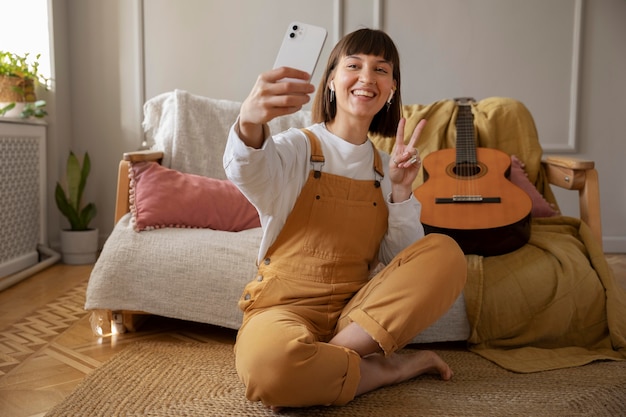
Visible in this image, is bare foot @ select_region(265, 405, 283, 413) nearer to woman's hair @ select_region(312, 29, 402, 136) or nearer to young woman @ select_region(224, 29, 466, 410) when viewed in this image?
young woman @ select_region(224, 29, 466, 410)

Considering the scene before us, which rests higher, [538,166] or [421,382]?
[538,166]

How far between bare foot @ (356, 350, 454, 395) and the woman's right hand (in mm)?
636

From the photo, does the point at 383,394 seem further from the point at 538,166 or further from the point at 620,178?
the point at 620,178

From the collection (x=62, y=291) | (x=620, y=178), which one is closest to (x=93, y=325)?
(x=62, y=291)

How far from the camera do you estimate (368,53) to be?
1.47 meters

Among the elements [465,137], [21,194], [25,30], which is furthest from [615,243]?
[25,30]

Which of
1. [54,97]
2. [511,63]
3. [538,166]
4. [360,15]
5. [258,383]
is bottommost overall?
[258,383]

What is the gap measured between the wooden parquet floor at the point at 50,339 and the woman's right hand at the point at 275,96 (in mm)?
828

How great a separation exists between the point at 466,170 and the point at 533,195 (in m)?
0.29

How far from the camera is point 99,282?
183cm

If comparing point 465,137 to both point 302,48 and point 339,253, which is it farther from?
point 302,48

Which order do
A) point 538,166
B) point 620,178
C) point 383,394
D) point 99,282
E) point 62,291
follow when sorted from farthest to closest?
point 620,178 < point 62,291 < point 538,166 < point 99,282 < point 383,394

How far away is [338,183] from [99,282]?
0.84 m

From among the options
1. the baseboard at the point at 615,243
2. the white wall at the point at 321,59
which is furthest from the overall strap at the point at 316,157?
the baseboard at the point at 615,243
